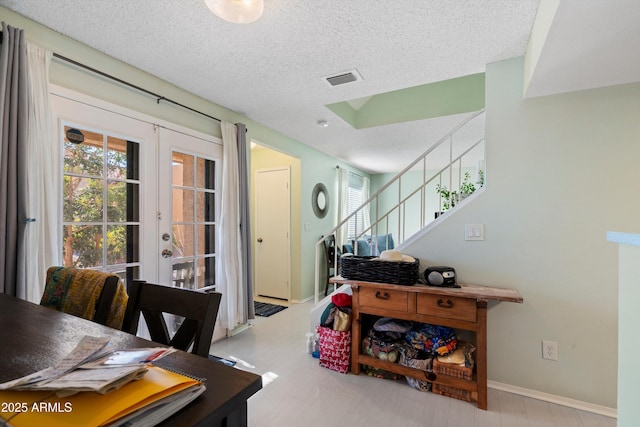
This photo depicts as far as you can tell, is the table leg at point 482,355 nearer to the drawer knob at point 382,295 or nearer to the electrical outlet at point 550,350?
the electrical outlet at point 550,350

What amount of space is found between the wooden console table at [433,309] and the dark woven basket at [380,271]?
51 millimetres

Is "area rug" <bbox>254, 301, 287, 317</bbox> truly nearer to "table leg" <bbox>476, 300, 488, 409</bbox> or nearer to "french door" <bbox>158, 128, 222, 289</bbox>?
"french door" <bbox>158, 128, 222, 289</bbox>

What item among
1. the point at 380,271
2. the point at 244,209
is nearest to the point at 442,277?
the point at 380,271

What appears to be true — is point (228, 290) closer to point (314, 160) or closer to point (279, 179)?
point (279, 179)

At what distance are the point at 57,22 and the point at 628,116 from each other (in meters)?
3.45

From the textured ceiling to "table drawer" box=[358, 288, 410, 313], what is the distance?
1643 mm

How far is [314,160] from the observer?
4500 millimetres

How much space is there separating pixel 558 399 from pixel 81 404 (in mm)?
2571

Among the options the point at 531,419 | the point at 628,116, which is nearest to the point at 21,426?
the point at 531,419

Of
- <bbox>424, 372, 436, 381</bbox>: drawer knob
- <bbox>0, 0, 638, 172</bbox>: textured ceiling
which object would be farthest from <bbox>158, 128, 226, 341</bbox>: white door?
<bbox>424, 372, 436, 381</bbox>: drawer knob

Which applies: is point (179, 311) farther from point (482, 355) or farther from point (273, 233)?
point (273, 233)

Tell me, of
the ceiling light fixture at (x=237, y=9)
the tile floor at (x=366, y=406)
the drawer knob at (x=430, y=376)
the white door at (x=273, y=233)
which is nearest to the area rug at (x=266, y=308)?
the white door at (x=273, y=233)

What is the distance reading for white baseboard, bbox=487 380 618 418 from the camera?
1806 millimetres

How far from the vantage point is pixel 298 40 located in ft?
6.02
